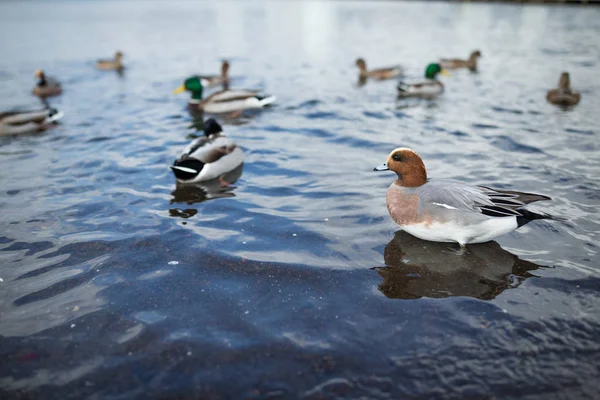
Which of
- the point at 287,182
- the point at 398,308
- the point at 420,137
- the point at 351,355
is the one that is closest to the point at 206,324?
the point at 351,355

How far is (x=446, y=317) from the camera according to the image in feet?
15.1

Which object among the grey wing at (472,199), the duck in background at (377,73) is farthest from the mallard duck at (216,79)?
the grey wing at (472,199)

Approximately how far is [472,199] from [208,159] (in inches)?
188

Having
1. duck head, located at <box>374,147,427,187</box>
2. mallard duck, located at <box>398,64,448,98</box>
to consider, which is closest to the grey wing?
duck head, located at <box>374,147,427,187</box>

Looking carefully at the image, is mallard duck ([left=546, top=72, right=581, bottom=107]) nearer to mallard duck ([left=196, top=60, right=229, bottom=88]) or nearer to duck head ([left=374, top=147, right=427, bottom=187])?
duck head ([left=374, top=147, right=427, bottom=187])

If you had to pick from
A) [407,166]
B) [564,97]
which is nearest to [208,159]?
[407,166]

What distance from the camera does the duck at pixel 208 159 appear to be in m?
8.02

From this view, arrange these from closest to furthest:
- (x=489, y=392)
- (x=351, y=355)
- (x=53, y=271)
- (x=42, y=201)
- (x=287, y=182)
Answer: (x=489, y=392) < (x=351, y=355) < (x=53, y=271) < (x=42, y=201) < (x=287, y=182)

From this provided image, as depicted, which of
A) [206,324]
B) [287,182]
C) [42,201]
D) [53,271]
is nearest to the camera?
[206,324]

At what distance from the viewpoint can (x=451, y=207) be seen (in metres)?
5.48

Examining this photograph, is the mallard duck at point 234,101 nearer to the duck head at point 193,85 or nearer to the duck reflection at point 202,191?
the duck head at point 193,85

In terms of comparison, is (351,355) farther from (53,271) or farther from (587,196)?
(587,196)

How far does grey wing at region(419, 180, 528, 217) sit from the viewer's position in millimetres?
5364

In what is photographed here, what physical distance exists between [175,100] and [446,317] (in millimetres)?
12892
